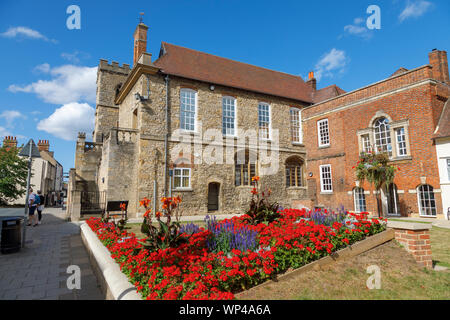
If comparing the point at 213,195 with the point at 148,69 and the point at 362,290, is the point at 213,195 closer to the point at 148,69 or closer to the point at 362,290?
the point at 148,69

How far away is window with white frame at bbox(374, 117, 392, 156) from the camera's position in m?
14.8

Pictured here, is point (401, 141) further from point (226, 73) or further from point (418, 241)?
point (226, 73)

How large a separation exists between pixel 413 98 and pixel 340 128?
453 centimetres

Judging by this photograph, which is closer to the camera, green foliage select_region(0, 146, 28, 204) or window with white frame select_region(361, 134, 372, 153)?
window with white frame select_region(361, 134, 372, 153)

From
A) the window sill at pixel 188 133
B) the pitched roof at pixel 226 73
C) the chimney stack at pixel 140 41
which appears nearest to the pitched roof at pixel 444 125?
the pitched roof at pixel 226 73

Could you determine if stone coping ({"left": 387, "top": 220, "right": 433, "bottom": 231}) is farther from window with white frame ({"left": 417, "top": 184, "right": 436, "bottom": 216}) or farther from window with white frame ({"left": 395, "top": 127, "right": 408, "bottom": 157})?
window with white frame ({"left": 395, "top": 127, "right": 408, "bottom": 157})

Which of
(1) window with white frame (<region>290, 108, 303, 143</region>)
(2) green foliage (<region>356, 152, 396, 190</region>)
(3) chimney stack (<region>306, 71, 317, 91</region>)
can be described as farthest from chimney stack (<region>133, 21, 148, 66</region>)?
(2) green foliage (<region>356, 152, 396, 190</region>)

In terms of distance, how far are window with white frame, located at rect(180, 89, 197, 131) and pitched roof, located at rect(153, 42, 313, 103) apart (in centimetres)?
108

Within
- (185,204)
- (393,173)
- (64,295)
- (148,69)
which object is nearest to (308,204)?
(393,173)

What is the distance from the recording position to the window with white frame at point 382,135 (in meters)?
14.8

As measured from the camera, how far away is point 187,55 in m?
18.1

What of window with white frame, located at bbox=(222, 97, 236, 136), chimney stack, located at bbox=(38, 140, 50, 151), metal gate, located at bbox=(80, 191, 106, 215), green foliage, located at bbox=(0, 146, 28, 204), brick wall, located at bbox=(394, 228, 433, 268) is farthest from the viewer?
chimney stack, located at bbox=(38, 140, 50, 151)

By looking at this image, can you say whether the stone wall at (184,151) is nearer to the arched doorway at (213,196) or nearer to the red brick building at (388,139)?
the arched doorway at (213,196)

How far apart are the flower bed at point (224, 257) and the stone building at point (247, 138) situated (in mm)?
9536
